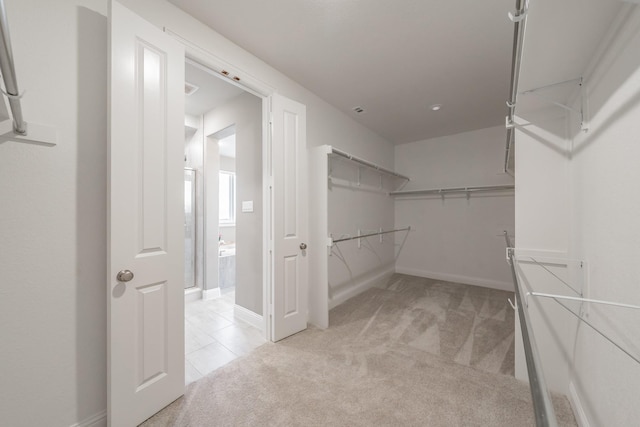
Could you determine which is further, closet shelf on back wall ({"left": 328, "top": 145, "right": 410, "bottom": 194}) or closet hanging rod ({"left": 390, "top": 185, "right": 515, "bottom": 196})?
closet hanging rod ({"left": 390, "top": 185, "right": 515, "bottom": 196})

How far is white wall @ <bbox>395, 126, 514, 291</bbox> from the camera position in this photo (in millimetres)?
3820

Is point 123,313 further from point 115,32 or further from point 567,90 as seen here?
point 567,90

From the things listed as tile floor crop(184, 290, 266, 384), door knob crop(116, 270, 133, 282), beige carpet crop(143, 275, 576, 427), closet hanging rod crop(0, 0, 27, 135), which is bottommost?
tile floor crop(184, 290, 266, 384)

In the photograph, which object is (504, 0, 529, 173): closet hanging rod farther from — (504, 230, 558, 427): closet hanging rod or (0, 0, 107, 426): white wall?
(0, 0, 107, 426): white wall

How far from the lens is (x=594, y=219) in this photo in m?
1.20

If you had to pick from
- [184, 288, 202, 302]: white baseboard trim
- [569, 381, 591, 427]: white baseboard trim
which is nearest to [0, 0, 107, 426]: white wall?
[184, 288, 202, 302]: white baseboard trim

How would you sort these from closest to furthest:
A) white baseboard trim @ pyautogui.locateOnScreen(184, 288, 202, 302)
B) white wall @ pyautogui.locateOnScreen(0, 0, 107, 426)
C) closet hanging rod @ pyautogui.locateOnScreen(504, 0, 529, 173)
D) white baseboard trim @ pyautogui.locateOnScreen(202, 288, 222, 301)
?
closet hanging rod @ pyautogui.locateOnScreen(504, 0, 529, 173)
white wall @ pyautogui.locateOnScreen(0, 0, 107, 426)
white baseboard trim @ pyautogui.locateOnScreen(184, 288, 202, 302)
white baseboard trim @ pyautogui.locateOnScreen(202, 288, 222, 301)

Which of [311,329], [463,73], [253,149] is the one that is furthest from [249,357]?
[463,73]

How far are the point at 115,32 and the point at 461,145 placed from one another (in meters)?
4.53

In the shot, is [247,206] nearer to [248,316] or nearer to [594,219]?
[248,316]

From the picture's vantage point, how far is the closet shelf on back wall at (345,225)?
251 centimetres

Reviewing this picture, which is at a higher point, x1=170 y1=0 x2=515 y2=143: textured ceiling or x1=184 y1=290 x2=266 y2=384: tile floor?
x1=170 y1=0 x2=515 y2=143: textured ceiling

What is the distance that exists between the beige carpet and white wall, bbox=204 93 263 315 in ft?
2.51

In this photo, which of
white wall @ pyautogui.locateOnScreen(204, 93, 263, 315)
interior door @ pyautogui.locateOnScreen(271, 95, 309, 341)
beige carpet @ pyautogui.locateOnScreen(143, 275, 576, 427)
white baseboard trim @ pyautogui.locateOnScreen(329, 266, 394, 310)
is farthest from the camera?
white baseboard trim @ pyautogui.locateOnScreen(329, 266, 394, 310)
